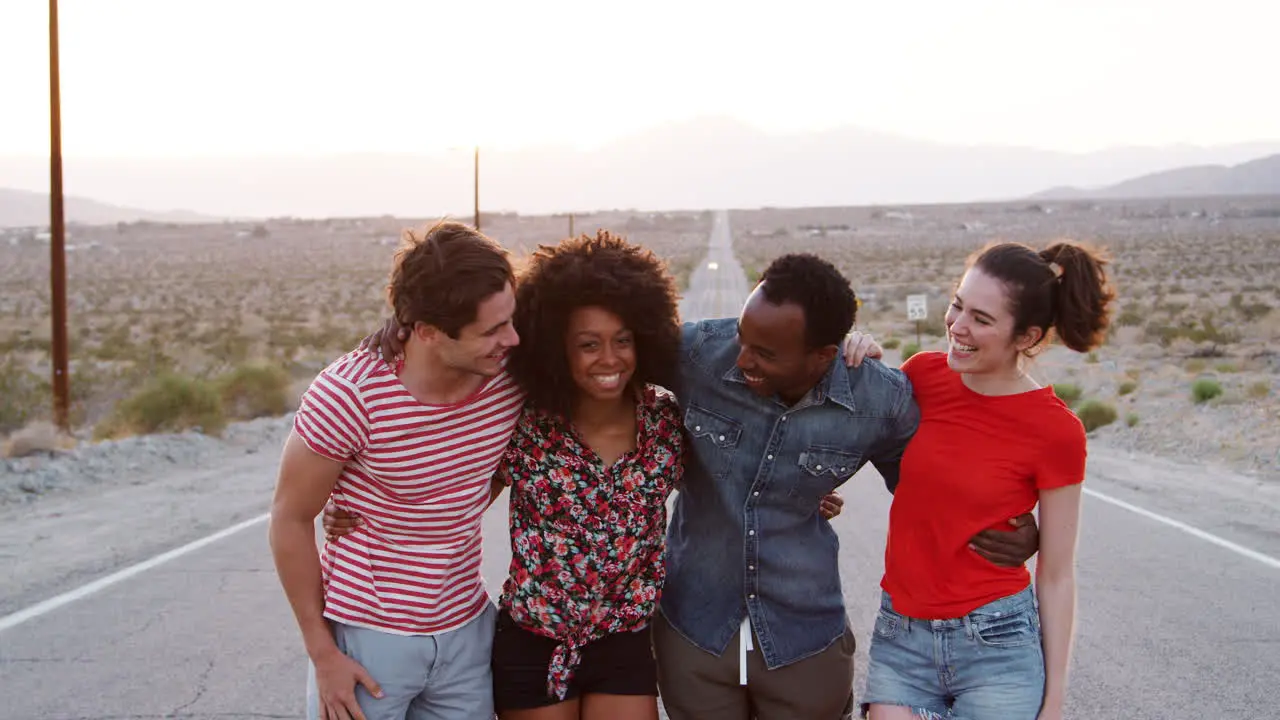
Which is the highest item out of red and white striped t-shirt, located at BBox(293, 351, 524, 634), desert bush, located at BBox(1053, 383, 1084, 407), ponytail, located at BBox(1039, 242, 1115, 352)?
ponytail, located at BBox(1039, 242, 1115, 352)

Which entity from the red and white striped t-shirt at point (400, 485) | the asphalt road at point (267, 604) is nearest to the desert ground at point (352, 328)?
the red and white striped t-shirt at point (400, 485)

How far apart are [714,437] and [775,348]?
34 cm

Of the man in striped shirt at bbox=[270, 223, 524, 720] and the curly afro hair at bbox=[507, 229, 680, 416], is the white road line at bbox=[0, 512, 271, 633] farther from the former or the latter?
the curly afro hair at bbox=[507, 229, 680, 416]

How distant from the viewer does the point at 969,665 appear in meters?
2.99

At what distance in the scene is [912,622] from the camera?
3096mm

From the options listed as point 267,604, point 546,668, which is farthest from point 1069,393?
point 546,668

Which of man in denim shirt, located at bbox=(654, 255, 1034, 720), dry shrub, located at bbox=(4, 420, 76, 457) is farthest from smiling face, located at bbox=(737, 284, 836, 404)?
dry shrub, located at bbox=(4, 420, 76, 457)

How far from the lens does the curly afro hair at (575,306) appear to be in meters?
3.06

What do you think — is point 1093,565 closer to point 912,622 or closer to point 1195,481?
point 1195,481

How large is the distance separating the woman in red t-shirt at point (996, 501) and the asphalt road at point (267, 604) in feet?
6.81

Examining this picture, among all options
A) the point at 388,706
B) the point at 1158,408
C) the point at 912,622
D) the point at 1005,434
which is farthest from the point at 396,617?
the point at 1158,408

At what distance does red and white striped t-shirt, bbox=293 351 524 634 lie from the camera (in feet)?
9.29

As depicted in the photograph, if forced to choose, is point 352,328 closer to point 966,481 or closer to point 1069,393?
point 1069,393

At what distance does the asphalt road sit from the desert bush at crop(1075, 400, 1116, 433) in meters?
4.10
